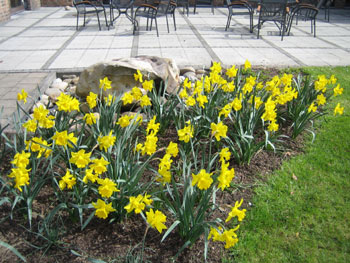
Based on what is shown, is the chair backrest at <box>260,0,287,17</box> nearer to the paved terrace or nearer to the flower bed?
the paved terrace

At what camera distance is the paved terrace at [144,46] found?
5.19 meters

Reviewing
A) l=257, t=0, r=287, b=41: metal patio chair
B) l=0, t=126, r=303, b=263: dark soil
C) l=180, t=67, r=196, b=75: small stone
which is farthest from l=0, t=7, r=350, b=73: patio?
l=0, t=126, r=303, b=263: dark soil

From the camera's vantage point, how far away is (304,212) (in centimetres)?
239

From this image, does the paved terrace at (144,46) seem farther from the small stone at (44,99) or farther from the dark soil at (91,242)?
the dark soil at (91,242)

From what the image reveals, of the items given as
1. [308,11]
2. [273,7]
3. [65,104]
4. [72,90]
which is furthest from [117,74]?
[308,11]

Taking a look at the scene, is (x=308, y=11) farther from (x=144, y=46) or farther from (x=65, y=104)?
(x=65, y=104)

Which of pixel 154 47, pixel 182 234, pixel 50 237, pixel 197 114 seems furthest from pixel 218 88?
pixel 154 47

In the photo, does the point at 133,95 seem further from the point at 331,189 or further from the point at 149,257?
the point at 331,189

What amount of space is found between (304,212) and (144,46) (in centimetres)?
488

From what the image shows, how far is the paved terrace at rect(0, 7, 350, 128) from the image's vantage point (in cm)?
519

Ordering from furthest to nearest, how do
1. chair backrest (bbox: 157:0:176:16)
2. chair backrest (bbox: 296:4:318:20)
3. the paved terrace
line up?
chair backrest (bbox: 157:0:176:16) → chair backrest (bbox: 296:4:318:20) → the paved terrace

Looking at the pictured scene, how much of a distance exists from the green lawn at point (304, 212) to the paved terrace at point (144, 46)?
8.79 feet

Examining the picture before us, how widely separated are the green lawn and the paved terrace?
2.68 meters

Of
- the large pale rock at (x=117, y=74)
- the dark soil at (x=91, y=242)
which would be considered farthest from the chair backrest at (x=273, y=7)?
the dark soil at (x=91, y=242)
